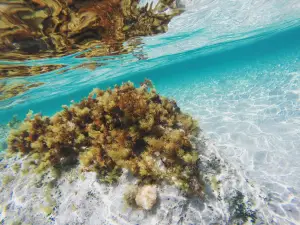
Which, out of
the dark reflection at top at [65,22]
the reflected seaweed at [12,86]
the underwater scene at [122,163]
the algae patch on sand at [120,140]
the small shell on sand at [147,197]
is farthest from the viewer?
the reflected seaweed at [12,86]

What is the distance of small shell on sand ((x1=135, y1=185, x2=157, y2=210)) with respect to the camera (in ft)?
12.9

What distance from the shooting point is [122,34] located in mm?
10656

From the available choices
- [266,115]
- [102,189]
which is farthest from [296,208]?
[266,115]

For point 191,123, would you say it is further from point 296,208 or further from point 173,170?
point 296,208

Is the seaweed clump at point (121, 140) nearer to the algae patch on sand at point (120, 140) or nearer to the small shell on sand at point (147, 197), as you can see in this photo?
the algae patch on sand at point (120, 140)

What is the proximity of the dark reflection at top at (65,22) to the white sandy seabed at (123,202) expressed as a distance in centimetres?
531

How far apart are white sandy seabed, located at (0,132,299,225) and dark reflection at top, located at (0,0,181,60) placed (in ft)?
17.4

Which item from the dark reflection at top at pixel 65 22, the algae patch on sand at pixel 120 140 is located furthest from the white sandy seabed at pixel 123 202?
the dark reflection at top at pixel 65 22

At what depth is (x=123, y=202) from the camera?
418cm

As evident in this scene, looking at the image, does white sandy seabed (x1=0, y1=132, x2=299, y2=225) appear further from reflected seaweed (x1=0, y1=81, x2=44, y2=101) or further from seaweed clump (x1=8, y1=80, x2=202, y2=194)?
reflected seaweed (x1=0, y1=81, x2=44, y2=101)

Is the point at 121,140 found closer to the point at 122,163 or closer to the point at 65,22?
the point at 122,163

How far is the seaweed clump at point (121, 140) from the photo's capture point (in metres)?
4.36

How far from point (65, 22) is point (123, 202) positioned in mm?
6953

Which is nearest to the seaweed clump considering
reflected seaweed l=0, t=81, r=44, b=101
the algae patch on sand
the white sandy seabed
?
the algae patch on sand
